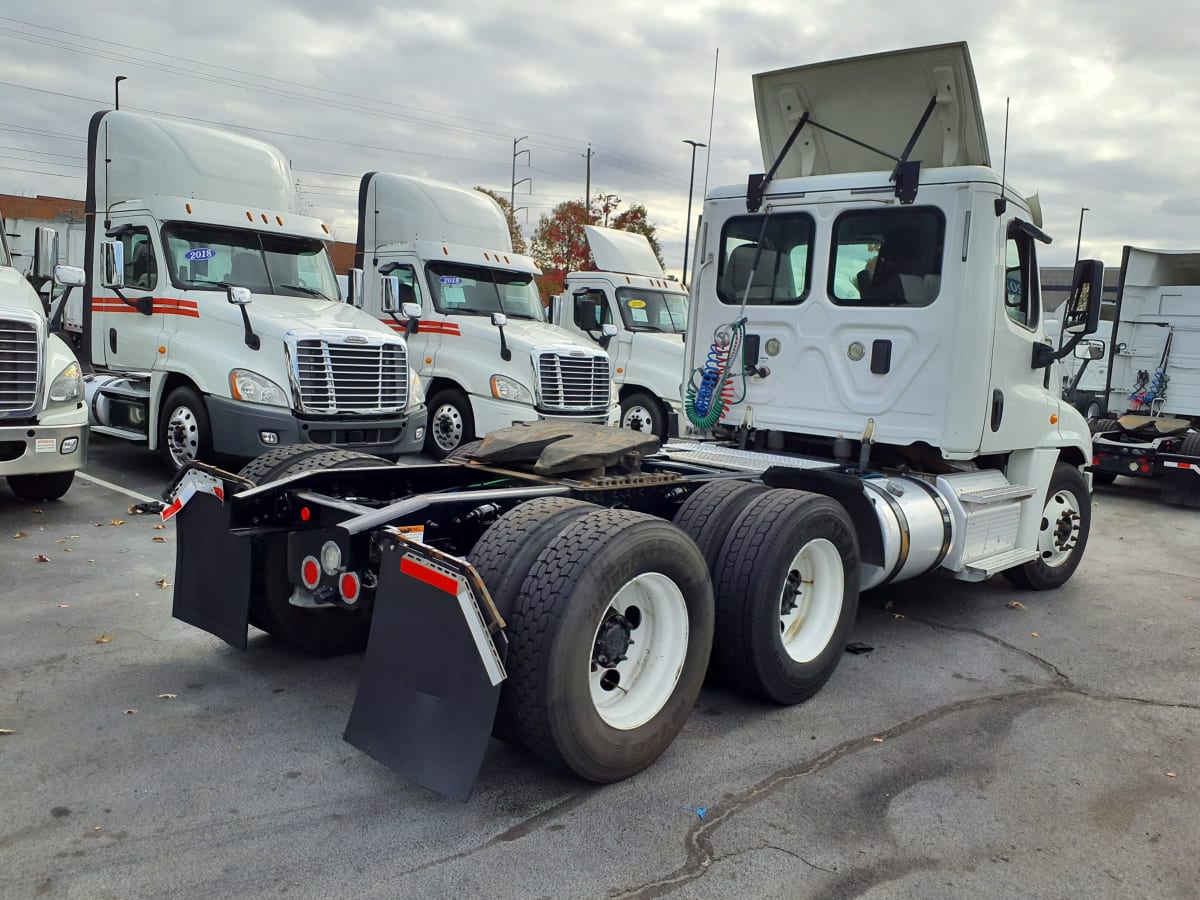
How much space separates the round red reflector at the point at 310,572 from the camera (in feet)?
13.0

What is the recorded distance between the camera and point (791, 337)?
6270mm

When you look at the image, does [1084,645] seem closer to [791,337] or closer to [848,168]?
[791,337]

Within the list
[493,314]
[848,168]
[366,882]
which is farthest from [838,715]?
[493,314]

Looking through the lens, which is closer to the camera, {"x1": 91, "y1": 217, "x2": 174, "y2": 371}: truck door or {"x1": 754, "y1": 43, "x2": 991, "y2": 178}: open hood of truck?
{"x1": 754, "y1": 43, "x2": 991, "y2": 178}: open hood of truck

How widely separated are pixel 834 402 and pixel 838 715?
2294mm

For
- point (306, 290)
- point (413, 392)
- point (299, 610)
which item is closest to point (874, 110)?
point (299, 610)

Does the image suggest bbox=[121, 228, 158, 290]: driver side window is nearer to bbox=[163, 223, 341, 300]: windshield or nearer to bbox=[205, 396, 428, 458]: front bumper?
bbox=[163, 223, 341, 300]: windshield

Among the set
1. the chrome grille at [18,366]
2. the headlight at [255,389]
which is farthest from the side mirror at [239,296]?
the chrome grille at [18,366]

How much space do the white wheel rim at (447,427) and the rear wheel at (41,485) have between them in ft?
15.6

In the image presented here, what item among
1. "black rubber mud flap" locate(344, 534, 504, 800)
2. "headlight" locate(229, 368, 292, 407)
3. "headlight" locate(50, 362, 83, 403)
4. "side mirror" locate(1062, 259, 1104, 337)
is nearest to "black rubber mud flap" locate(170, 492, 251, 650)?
"black rubber mud flap" locate(344, 534, 504, 800)

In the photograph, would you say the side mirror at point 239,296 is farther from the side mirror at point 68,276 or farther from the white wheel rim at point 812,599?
the white wheel rim at point 812,599

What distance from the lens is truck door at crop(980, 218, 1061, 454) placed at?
19.1ft

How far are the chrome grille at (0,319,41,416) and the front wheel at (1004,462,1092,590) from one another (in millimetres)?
7598

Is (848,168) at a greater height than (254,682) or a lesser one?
greater
